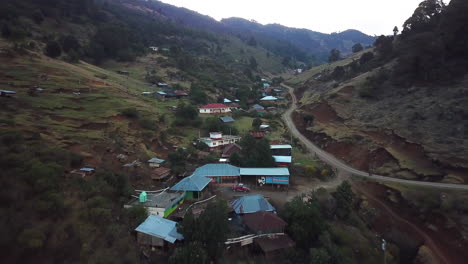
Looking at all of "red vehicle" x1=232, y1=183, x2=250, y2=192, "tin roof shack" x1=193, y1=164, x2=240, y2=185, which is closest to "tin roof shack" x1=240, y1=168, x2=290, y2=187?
"tin roof shack" x1=193, y1=164, x2=240, y2=185

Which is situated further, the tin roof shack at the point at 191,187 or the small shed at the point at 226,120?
the small shed at the point at 226,120

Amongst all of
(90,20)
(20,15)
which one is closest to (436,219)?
(20,15)

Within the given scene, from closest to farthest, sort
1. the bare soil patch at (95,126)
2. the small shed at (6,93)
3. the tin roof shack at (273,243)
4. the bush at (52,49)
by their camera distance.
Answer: the tin roof shack at (273,243) → the small shed at (6,93) → the bare soil patch at (95,126) → the bush at (52,49)

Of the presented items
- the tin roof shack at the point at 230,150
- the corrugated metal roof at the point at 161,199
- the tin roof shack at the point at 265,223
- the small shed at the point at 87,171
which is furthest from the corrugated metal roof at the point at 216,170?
the small shed at the point at 87,171

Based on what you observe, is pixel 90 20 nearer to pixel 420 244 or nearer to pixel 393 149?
pixel 393 149

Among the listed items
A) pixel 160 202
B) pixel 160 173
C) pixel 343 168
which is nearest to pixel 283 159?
pixel 343 168

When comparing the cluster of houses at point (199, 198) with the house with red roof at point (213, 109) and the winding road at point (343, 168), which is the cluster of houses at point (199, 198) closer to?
the winding road at point (343, 168)
